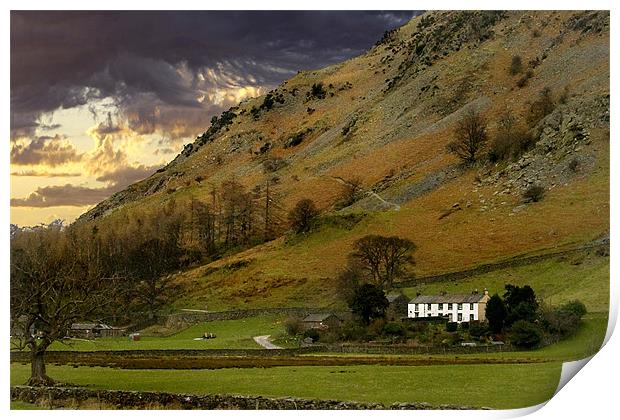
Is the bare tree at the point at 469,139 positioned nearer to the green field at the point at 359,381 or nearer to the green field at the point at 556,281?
the green field at the point at 556,281

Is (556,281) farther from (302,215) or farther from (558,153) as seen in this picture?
(302,215)

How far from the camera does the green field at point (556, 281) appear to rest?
120 feet

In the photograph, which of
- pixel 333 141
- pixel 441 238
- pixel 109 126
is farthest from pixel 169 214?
pixel 333 141

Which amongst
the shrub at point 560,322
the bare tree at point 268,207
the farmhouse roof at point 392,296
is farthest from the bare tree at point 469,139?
the shrub at point 560,322

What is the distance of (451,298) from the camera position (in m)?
44.0

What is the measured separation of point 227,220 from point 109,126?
104ft

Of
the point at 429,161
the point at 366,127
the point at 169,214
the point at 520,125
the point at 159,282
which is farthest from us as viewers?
the point at 366,127

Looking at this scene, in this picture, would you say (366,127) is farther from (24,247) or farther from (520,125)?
(24,247)

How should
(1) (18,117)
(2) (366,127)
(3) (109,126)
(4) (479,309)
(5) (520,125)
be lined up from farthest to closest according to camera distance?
(2) (366,127) → (5) (520,125) → (4) (479,309) → (3) (109,126) → (1) (18,117)

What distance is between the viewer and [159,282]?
146 ft

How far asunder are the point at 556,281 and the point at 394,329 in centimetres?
828

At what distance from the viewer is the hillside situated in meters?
49.3

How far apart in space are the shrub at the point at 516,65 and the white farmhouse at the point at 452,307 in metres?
36.9

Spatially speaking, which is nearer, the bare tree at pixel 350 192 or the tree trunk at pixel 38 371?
the tree trunk at pixel 38 371
